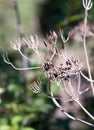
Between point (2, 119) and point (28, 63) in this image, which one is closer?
point (2, 119)

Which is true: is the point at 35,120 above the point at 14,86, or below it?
below

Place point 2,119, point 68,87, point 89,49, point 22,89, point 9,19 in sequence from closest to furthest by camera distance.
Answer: point 68,87 < point 2,119 < point 22,89 < point 89,49 < point 9,19

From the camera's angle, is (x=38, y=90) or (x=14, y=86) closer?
(x=38, y=90)

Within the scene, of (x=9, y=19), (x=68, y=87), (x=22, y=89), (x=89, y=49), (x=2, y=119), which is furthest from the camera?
(x=9, y=19)

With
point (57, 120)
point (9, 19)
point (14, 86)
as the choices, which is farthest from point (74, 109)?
point (9, 19)

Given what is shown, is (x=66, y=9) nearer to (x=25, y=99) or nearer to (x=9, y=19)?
(x=25, y=99)

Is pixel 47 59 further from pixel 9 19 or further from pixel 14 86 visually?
pixel 9 19

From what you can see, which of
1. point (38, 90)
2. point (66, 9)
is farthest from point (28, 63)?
point (38, 90)

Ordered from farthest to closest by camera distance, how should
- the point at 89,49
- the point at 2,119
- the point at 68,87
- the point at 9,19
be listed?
the point at 9,19 → the point at 89,49 → the point at 2,119 → the point at 68,87

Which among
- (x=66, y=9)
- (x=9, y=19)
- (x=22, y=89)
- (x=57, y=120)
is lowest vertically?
(x=57, y=120)
